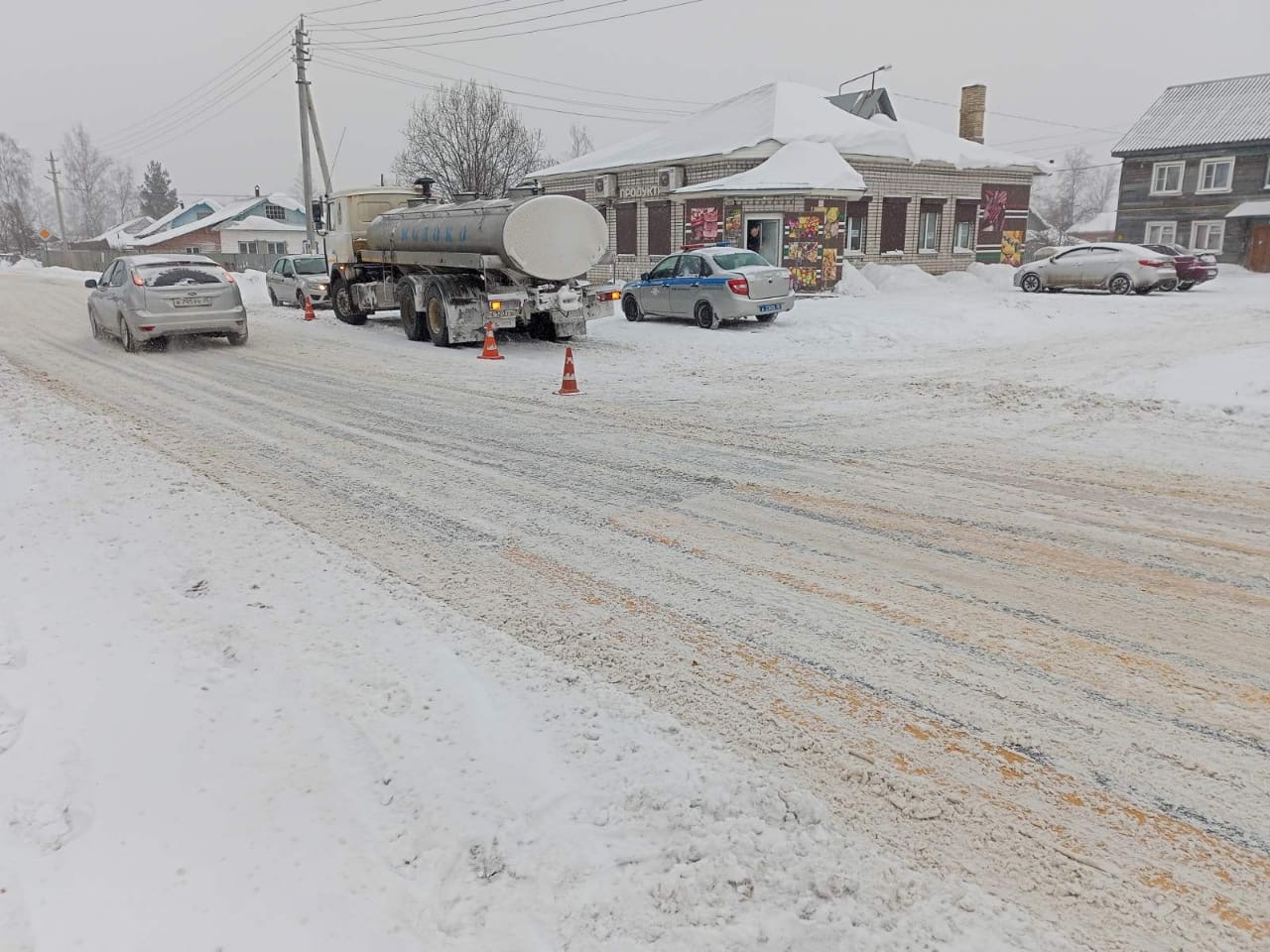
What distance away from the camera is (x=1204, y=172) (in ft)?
127

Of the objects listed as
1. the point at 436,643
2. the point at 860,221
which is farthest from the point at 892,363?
the point at 860,221

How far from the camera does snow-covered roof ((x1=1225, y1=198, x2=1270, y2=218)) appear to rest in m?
36.4

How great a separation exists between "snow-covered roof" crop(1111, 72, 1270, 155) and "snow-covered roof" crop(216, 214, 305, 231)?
59584 millimetres

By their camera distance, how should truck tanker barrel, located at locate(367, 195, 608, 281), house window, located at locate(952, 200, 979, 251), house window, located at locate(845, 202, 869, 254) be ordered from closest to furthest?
truck tanker barrel, located at locate(367, 195, 608, 281), house window, located at locate(845, 202, 869, 254), house window, located at locate(952, 200, 979, 251)

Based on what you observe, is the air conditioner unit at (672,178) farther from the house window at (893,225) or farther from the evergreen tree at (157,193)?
the evergreen tree at (157,193)

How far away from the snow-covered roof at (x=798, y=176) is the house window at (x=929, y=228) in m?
6.17

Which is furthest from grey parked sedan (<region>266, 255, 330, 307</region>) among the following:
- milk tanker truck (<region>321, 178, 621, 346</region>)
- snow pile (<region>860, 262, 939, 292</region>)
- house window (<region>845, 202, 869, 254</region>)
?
house window (<region>845, 202, 869, 254</region>)

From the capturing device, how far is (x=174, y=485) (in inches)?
264

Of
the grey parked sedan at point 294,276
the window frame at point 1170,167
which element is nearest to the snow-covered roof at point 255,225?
the grey parked sedan at point 294,276

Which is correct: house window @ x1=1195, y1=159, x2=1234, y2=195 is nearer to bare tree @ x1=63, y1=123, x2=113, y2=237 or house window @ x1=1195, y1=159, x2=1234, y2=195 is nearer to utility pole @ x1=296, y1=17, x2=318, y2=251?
utility pole @ x1=296, y1=17, x2=318, y2=251

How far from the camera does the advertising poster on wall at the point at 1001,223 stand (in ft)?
109

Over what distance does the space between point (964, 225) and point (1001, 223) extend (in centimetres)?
218

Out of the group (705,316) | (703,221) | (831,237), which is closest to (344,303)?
(705,316)

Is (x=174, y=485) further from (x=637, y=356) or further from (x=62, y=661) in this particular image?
(x=637, y=356)
